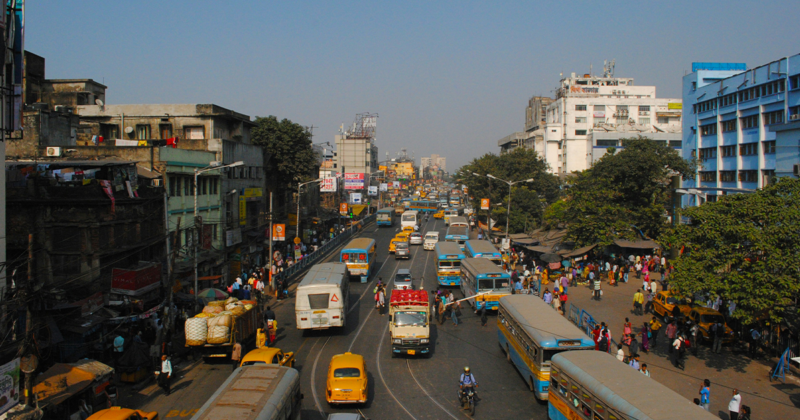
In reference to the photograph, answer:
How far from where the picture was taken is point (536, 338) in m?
17.3

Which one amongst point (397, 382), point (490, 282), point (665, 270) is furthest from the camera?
point (665, 270)

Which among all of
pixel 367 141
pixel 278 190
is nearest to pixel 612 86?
pixel 367 141

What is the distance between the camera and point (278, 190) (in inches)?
2131

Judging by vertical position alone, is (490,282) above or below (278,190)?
below

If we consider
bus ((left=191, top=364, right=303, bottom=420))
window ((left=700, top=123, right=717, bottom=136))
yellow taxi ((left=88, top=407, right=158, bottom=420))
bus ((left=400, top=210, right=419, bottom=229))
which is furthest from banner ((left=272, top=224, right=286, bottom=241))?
window ((left=700, top=123, right=717, bottom=136))

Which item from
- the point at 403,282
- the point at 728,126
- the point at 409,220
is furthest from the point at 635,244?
the point at 409,220

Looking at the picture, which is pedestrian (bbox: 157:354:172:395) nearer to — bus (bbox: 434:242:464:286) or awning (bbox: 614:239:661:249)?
bus (bbox: 434:242:464:286)

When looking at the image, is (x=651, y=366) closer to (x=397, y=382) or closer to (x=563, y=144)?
(x=397, y=382)

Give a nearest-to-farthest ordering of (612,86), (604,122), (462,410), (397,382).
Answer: (462,410), (397,382), (604,122), (612,86)

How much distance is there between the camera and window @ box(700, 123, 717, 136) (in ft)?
162

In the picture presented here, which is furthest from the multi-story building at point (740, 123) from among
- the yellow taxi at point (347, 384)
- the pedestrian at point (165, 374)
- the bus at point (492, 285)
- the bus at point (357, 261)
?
the pedestrian at point (165, 374)

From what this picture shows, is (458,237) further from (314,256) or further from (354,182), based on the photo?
(354,182)

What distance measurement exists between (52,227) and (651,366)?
2519cm

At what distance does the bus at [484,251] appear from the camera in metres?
36.0
